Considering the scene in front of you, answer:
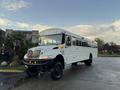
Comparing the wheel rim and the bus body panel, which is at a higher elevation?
the bus body panel

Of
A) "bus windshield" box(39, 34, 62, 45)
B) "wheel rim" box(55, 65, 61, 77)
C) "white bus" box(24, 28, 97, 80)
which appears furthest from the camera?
"bus windshield" box(39, 34, 62, 45)

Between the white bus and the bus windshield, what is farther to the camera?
the bus windshield

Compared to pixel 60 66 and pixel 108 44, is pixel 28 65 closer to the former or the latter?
pixel 60 66

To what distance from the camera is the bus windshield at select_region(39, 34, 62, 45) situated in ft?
35.8

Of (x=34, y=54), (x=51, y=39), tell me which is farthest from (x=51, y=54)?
(x=51, y=39)

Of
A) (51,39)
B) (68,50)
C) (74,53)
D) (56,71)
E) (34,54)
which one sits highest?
(51,39)

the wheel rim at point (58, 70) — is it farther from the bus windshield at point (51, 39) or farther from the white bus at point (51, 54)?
the bus windshield at point (51, 39)

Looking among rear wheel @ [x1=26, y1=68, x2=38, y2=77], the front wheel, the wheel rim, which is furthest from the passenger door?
rear wheel @ [x1=26, y1=68, x2=38, y2=77]

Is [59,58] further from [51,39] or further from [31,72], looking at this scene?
[31,72]

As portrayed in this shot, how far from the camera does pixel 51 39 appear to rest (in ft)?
36.7

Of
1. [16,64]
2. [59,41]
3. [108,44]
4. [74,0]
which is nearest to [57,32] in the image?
[59,41]

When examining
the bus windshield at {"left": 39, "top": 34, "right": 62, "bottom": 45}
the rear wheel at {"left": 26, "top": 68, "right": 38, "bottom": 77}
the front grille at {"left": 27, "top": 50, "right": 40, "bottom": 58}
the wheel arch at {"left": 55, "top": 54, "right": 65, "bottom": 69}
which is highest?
the bus windshield at {"left": 39, "top": 34, "right": 62, "bottom": 45}

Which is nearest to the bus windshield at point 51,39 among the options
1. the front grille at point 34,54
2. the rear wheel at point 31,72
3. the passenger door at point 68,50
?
the passenger door at point 68,50

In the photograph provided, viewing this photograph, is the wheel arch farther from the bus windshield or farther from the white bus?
the bus windshield
